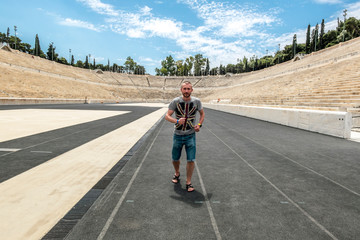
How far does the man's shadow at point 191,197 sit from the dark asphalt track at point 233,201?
0.05 ft

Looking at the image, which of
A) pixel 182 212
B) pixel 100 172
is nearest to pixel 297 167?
pixel 182 212

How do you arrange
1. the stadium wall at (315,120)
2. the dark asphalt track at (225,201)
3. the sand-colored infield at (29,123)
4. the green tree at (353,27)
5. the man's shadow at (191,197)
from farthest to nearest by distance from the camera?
the green tree at (353,27) → the stadium wall at (315,120) → the sand-colored infield at (29,123) → the man's shadow at (191,197) → the dark asphalt track at (225,201)

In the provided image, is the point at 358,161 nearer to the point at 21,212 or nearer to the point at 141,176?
the point at 141,176

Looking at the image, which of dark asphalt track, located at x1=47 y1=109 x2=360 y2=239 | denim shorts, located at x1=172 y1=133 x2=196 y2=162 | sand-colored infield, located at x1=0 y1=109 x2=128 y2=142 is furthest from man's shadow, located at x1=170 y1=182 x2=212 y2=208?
sand-colored infield, located at x1=0 y1=109 x2=128 y2=142

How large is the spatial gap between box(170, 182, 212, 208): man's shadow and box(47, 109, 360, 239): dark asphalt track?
2 centimetres

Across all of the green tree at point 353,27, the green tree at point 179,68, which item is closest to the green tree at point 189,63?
the green tree at point 179,68

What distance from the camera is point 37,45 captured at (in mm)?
88250

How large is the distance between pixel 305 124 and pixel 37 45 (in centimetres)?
10761

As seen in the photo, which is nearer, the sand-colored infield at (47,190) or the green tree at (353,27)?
the sand-colored infield at (47,190)

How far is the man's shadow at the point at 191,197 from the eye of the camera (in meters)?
3.17

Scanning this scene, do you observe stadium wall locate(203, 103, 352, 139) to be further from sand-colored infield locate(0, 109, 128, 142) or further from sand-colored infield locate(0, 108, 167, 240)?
sand-colored infield locate(0, 109, 128, 142)

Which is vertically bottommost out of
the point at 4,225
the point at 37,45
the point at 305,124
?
the point at 4,225

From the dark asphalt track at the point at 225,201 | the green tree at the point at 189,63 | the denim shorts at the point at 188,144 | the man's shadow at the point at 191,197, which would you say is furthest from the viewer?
the green tree at the point at 189,63

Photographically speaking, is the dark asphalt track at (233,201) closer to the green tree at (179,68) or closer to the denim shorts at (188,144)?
the denim shorts at (188,144)
